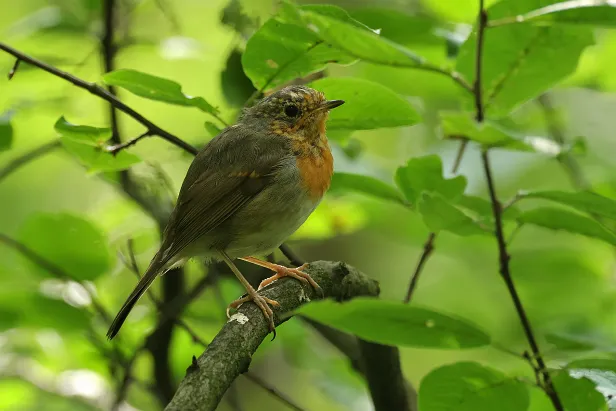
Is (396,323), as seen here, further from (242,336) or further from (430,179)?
(430,179)

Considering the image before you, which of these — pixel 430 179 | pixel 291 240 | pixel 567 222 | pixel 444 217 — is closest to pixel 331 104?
pixel 430 179

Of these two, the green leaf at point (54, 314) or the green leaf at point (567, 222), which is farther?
the green leaf at point (54, 314)

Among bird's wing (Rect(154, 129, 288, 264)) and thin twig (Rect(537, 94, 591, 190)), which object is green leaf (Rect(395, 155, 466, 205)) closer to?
bird's wing (Rect(154, 129, 288, 264))

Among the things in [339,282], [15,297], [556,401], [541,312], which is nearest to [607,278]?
[541,312]

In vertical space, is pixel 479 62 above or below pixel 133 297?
above

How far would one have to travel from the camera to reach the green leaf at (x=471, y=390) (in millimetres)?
2141

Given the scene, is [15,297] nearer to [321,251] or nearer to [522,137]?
[522,137]

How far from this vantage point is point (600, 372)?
211 centimetres

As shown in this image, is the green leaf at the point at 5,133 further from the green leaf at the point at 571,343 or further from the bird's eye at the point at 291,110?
the green leaf at the point at 571,343

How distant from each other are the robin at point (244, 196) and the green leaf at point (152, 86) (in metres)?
0.83

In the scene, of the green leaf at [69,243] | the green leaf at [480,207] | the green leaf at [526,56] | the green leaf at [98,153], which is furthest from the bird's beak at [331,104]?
the green leaf at [69,243]

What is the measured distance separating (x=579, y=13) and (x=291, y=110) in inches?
76.5

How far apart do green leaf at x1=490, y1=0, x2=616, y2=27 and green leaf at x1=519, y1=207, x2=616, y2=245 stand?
542mm

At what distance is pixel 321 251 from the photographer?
328 inches
